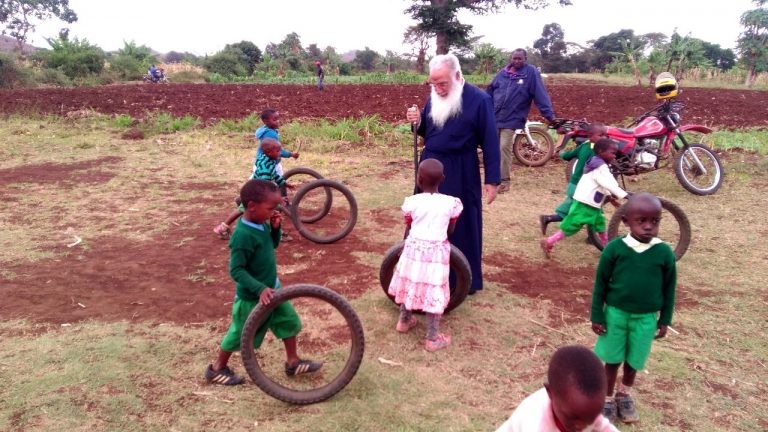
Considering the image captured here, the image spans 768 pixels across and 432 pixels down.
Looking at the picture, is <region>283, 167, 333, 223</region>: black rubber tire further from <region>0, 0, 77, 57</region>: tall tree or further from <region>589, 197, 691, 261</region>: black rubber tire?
<region>0, 0, 77, 57</region>: tall tree

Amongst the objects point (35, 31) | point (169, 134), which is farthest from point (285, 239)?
point (35, 31)

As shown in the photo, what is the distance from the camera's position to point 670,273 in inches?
112

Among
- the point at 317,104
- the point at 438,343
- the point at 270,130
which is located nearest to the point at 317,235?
the point at 270,130

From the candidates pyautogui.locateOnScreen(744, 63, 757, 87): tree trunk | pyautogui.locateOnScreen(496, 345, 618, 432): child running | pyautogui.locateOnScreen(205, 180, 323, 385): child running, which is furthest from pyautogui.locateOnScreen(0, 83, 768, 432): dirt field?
pyautogui.locateOnScreen(744, 63, 757, 87): tree trunk

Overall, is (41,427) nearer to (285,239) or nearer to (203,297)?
(203,297)

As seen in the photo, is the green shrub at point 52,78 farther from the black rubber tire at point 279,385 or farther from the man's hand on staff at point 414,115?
the black rubber tire at point 279,385

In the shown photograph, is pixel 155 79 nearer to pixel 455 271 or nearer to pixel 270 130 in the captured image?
pixel 270 130

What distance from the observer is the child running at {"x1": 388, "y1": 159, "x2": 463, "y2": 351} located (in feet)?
12.5

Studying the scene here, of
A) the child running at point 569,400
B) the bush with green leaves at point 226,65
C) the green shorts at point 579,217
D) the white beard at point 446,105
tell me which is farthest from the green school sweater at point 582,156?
the bush with green leaves at point 226,65

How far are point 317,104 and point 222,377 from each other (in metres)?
14.3

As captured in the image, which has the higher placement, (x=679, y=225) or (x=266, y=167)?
(x=266, y=167)

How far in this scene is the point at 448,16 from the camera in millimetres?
36156

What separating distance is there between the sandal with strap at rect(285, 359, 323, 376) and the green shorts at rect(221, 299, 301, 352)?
0.24m

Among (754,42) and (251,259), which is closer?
(251,259)
